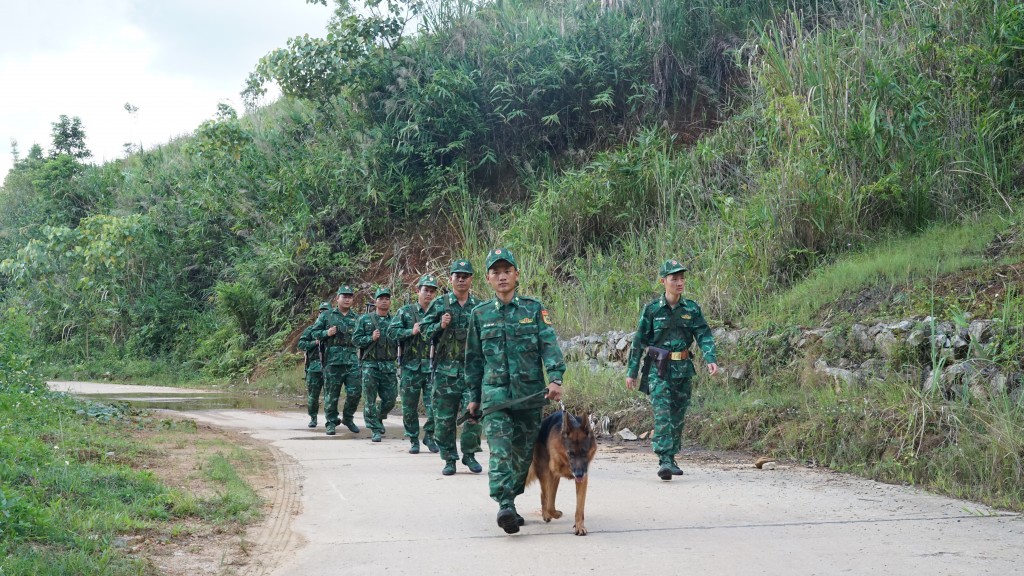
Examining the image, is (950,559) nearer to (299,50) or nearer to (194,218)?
(299,50)

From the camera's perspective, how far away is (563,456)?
632cm

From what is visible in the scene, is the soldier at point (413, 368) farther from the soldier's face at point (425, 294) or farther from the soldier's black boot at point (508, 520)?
the soldier's black boot at point (508, 520)

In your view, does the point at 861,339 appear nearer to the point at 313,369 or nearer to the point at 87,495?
the point at 87,495

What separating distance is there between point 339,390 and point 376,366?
1.27 m

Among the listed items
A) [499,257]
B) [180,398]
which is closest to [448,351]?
[499,257]

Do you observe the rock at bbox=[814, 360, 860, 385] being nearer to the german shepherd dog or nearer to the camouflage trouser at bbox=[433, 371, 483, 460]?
the camouflage trouser at bbox=[433, 371, 483, 460]

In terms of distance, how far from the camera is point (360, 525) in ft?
Answer: 22.3

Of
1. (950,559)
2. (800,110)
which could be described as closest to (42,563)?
(950,559)

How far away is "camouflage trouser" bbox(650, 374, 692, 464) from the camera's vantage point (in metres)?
8.97

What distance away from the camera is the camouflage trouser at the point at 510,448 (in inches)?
252

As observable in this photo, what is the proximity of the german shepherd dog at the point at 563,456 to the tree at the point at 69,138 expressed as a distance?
1513 inches

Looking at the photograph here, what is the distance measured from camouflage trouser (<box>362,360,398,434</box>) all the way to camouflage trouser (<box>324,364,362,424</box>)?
0.79 meters

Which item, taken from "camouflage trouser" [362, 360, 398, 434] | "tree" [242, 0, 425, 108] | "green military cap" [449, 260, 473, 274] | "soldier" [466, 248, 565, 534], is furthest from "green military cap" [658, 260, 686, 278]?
"tree" [242, 0, 425, 108]

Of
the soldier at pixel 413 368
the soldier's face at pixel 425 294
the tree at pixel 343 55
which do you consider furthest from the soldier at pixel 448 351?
the tree at pixel 343 55
